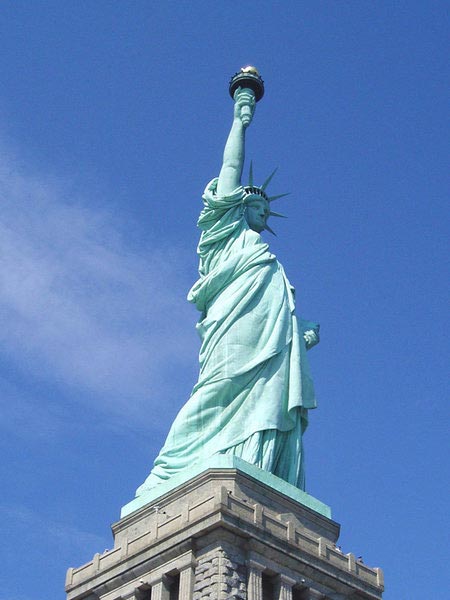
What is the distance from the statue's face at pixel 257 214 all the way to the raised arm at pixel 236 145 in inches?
38.0

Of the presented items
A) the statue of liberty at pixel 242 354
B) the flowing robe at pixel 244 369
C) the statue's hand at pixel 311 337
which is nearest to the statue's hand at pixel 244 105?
the statue of liberty at pixel 242 354

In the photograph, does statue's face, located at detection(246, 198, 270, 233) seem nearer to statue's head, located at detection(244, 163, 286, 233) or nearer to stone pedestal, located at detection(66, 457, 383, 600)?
statue's head, located at detection(244, 163, 286, 233)

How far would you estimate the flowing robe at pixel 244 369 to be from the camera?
38.0m

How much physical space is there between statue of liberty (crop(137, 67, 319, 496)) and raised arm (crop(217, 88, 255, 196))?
0.06 metres

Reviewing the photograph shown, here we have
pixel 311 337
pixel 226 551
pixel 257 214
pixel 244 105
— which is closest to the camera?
pixel 226 551

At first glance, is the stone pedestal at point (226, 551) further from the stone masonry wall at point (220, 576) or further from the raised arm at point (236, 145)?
the raised arm at point (236, 145)

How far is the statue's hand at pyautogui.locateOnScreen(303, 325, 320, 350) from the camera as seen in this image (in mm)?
42125

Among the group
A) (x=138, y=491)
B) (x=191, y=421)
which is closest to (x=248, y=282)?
(x=191, y=421)

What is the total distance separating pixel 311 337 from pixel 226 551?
11.4m

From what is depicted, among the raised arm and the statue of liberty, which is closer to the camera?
the statue of liberty

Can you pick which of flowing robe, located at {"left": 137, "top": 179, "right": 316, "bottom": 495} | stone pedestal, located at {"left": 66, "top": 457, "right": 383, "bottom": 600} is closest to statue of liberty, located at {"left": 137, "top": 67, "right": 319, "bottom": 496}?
flowing robe, located at {"left": 137, "top": 179, "right": 316, "bottom": 495}

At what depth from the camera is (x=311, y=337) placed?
139 ft

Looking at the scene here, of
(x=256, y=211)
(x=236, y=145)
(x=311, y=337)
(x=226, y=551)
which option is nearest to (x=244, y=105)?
(x=236, y=145)

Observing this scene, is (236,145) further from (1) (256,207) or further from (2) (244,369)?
(2) (244,369)
